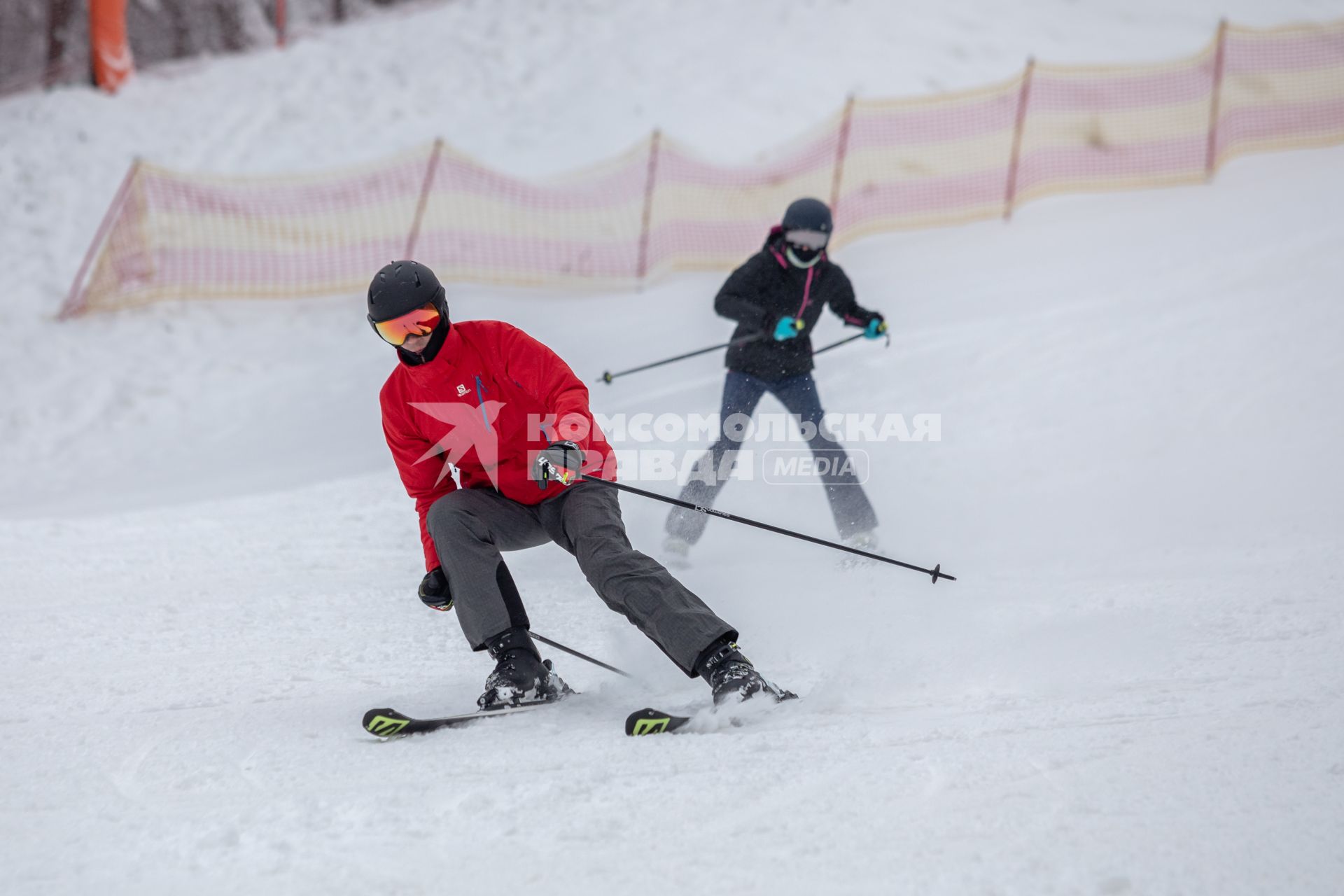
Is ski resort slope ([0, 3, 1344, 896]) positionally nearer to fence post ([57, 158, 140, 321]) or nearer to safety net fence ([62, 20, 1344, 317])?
fence post ([57, 158, 140, 321])

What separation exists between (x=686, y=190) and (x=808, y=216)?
5190mm

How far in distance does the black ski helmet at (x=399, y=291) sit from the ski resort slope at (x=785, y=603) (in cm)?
129

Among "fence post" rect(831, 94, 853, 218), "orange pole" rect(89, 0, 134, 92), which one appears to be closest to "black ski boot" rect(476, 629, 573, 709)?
"fence post" rect(831, 94, 853, 218)

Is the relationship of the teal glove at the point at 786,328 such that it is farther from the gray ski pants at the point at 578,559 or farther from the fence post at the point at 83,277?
the fence post at the point at 83,277

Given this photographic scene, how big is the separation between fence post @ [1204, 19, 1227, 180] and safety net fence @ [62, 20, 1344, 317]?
0.02 meters

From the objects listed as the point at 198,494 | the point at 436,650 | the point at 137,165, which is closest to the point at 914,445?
the point at 436,650

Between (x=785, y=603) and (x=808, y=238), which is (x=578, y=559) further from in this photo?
(x=808, y=238)

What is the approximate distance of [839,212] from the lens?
31.7 ft

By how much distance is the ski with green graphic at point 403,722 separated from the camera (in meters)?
3.02

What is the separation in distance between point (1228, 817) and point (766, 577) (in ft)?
8.20

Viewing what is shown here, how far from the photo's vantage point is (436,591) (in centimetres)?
329

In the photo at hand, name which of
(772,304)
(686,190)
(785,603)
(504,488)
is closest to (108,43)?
(686,190)

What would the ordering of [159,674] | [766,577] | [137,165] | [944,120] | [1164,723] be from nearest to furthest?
[1164,723]
[159,674]
[766,577]
[137,165]
[944,120]

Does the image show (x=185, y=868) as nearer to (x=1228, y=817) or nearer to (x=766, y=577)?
(x=1228, y=817)
